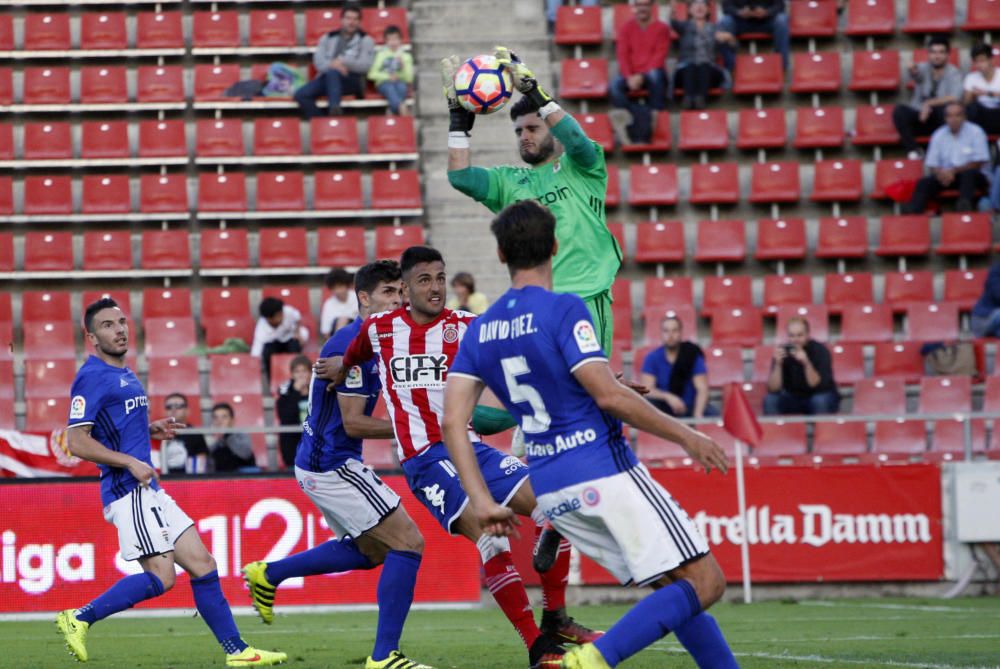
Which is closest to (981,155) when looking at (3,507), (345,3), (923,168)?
(923,168)

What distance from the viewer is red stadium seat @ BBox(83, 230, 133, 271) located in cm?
1889

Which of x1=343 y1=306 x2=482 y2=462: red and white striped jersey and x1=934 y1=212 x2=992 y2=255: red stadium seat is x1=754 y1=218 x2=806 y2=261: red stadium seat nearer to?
x1=934 y1=212 x2=992 y2=255: red stadium seat

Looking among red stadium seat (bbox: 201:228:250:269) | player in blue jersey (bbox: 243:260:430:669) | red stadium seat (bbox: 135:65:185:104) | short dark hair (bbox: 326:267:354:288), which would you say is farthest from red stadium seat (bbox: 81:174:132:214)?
player in blue jersey (bbox: 243:260:430:669)

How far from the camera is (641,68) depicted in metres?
19.7

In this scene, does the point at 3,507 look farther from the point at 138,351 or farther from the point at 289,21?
the point at 289,21

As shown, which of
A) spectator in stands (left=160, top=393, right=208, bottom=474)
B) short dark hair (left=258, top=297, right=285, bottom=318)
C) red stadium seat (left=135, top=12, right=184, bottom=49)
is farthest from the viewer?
red stadium seat (left=135, top=12, right=184, bottom=49)

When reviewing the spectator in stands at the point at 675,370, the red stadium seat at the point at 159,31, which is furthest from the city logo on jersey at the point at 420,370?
the red stadium seat at the point at 159,31

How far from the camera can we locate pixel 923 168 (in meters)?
19.3

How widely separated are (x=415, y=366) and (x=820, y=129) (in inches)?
525

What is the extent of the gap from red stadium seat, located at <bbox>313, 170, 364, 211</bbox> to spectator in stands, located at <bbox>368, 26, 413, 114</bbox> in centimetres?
129

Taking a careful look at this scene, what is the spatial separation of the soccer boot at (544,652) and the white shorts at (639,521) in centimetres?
170

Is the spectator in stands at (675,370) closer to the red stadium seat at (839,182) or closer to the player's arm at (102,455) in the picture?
the red stadium seat at (839,182)

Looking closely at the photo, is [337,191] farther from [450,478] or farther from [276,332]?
[450,478]

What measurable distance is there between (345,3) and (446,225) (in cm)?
392
